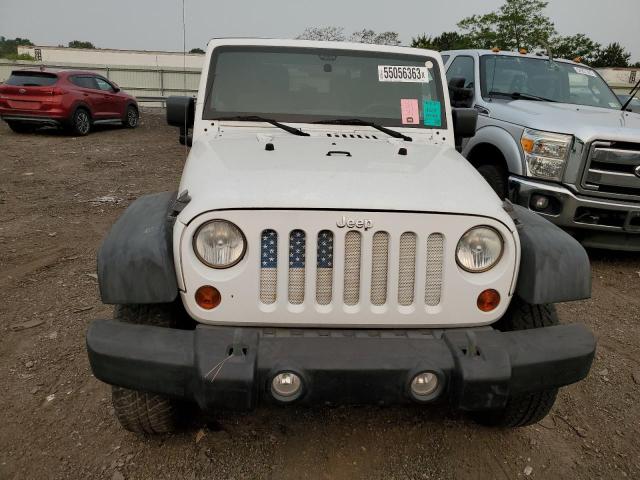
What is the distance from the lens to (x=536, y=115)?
5273 mm

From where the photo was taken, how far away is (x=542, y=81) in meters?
6.29

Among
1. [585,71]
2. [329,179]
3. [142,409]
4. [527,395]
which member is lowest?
[142,409]

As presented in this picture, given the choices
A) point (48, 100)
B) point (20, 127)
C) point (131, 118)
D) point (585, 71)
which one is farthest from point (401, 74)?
point (131, 118)

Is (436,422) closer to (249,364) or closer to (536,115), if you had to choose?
(249,364)

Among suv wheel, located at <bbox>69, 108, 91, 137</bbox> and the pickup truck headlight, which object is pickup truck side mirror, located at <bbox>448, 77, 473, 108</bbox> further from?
suv wheel, located at <bbox>69, 108, 91, 137</bbox>

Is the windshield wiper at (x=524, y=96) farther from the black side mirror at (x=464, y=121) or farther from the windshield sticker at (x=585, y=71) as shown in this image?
the black side mirror at (x=464, y=121)

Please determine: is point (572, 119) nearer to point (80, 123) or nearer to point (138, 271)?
point (138, 271)

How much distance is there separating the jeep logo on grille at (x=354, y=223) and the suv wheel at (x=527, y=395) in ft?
2.98

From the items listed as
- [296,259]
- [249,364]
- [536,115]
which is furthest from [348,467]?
[536,115]

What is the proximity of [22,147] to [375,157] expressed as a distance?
35.9 feet

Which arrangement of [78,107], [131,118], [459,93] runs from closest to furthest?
[459,93] < [78,107] < [131,118]

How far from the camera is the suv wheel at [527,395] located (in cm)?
248

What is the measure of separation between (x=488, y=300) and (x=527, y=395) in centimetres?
50

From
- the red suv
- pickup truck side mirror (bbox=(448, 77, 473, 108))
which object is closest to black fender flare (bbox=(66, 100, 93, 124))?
the red suv
